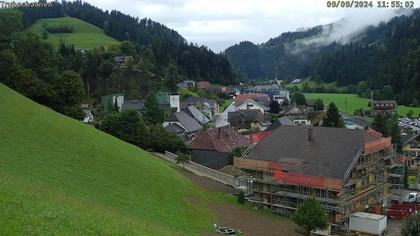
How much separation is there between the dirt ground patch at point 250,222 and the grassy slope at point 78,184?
148 cm

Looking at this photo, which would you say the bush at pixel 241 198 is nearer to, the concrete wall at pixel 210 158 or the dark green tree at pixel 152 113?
the concrete wall at pixel 210 158

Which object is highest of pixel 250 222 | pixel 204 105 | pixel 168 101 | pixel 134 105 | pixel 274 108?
pixel 168 101

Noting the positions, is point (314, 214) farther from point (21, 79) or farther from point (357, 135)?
point (21, 79)

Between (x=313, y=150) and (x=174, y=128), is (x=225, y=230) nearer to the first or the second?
(x=313, y=150)

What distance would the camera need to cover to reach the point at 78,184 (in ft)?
108

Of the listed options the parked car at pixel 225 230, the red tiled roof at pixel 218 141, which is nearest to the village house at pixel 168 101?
the red tiled roof at pixel 218 141

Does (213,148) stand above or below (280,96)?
below

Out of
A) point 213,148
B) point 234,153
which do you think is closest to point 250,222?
point 234,153

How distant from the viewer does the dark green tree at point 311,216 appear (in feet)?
120

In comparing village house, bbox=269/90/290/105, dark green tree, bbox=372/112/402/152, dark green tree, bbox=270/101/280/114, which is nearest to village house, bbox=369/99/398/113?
dark green tree, bbox=270/101/280/114

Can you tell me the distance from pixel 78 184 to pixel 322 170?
20.7m

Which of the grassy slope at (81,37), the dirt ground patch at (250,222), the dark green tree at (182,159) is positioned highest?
the grassy slope at (81,37)

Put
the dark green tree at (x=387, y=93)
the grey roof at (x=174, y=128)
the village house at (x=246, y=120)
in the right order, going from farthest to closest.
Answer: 1. the dark green tree at (x=387, y=93)
2. the village house at (x=246, y=120)
3. the grey roof at (x=174, y=128)

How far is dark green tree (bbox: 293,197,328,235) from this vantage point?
3669cm
